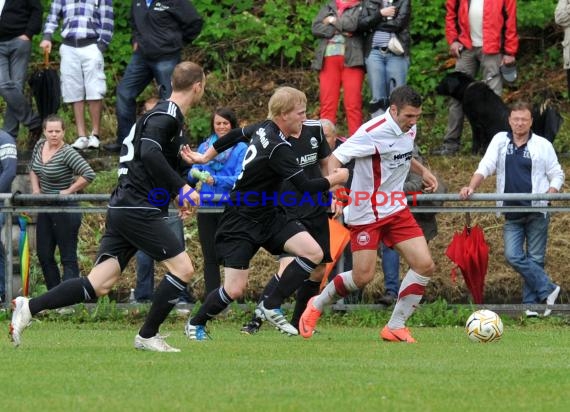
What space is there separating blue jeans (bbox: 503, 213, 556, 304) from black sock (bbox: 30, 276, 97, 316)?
215 inches

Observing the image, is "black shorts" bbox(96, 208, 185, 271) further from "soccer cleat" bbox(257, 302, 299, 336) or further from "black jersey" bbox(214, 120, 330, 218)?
"soccer cleat" bbox(257, 302, 299, 336)

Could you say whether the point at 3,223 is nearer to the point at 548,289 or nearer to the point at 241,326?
the point at 241,326

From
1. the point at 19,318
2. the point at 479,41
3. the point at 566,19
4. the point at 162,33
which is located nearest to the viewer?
the point at 19,318

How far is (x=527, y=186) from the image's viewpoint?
14.1m

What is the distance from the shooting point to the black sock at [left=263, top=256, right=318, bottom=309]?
11.9 meters

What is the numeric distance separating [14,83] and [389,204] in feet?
24.6

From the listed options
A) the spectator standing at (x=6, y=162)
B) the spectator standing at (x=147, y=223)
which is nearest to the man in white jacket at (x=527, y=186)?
the spectator standing at (x=147, y=223)

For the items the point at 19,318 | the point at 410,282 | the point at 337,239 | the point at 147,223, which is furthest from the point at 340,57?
the point at 19,318

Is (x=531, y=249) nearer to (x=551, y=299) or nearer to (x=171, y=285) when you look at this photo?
(x=551, y=299)

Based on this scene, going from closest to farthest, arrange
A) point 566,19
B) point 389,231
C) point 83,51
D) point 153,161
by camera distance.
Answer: point 153,161 < point 389,231 < point 566,19 < point 83,51

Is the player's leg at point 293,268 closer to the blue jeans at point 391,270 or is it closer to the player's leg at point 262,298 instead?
the player's leg at point 262,298

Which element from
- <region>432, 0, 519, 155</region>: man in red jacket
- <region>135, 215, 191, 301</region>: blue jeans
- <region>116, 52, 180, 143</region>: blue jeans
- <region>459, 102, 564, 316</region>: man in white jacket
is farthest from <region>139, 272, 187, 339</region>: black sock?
<region>432, 0, 519, 155</region>: man in red jacket

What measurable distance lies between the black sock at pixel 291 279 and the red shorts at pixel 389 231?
0.53 m

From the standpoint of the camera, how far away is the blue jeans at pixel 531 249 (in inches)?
554
